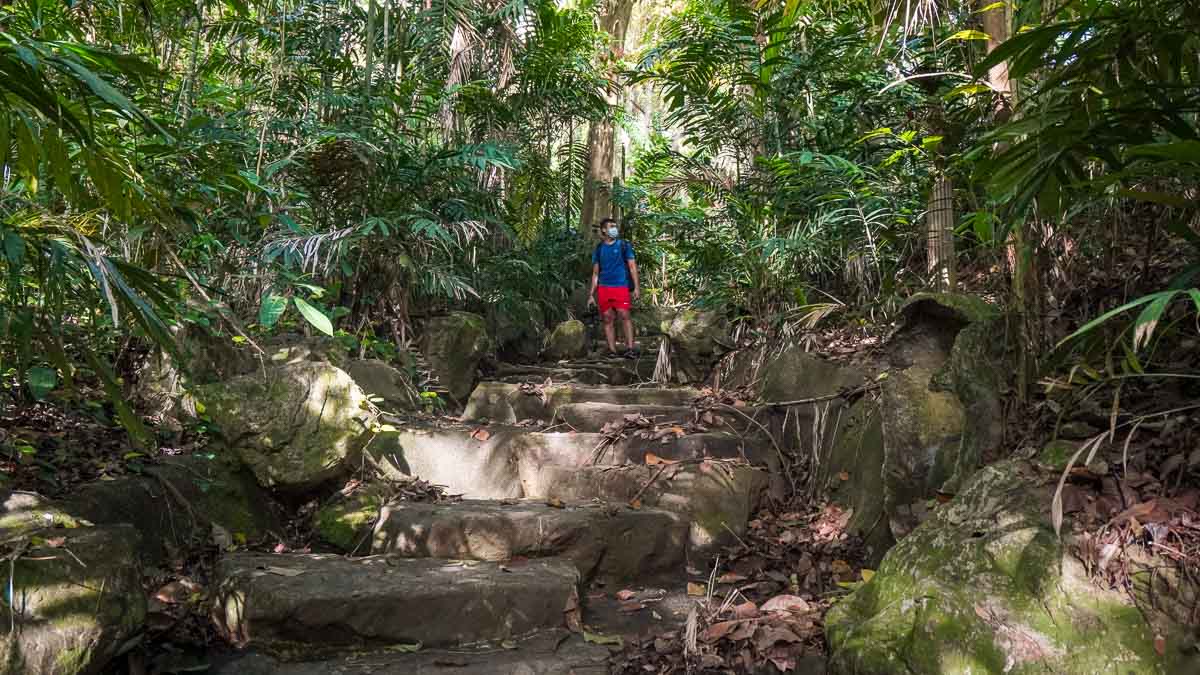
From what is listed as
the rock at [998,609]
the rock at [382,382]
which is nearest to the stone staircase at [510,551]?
the rock at [382,382]

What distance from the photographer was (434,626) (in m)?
2.92

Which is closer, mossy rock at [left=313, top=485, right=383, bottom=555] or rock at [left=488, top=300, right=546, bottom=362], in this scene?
mossy rock at [left=313, top=485, right=383, bottom=555]

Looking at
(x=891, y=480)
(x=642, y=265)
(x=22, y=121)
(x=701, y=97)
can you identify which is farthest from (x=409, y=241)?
(x=642, y=265)

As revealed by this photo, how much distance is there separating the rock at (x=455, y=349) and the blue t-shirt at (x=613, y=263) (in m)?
1.44

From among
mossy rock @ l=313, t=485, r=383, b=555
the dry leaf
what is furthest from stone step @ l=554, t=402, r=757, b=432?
the dry leaf

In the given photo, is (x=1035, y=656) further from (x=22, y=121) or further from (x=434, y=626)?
(x=22, y=121)

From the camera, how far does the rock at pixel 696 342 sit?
6.40 m

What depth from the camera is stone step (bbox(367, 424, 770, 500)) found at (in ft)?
14.5

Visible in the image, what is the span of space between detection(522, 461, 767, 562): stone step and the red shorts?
3.48 meters

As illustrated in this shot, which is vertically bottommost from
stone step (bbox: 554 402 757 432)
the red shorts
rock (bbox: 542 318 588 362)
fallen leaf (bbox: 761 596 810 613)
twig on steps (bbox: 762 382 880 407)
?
fallen leaf (bbox: 761 596 810 613)

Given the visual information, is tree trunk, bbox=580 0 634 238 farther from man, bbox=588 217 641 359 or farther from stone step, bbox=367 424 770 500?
stone step, bbox=367 424 770 500

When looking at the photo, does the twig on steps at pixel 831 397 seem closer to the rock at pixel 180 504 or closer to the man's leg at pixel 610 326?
the rock at pixel 180 504

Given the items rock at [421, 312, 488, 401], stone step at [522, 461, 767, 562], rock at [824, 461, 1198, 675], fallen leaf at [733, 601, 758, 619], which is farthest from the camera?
rock at [421, 312, 488, 401]

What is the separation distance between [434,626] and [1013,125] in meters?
2.48
